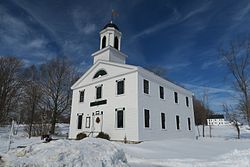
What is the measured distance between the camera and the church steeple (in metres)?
23.5

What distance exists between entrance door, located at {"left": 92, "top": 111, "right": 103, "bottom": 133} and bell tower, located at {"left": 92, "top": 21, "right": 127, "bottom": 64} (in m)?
6.80

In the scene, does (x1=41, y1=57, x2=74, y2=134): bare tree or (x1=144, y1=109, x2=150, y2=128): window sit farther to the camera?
(x1=41, y1=57, x2=74, y2=134): bare tree

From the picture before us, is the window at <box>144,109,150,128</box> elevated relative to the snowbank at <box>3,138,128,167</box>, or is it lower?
elevated

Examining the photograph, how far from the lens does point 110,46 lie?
2242 centimetres

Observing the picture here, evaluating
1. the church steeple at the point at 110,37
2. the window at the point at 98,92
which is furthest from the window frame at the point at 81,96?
the church steeple at the point at 110,37

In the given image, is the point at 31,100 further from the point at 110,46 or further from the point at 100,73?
the point at 110,46

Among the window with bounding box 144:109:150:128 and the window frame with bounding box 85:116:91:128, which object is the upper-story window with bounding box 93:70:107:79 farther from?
the window with bounding box 144:109:150:128

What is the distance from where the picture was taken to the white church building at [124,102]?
16.7 meters

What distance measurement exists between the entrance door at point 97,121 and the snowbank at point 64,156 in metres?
12.6

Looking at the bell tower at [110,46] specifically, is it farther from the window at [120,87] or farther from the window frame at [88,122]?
the window frame at [88,122]

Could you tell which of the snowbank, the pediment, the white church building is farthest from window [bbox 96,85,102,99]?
the snowbank

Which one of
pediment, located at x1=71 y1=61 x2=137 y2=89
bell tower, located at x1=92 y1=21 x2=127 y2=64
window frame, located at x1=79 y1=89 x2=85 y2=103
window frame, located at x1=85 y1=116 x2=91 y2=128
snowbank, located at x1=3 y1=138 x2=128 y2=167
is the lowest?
snowbank, located at x1=3 y1=138 x2=128 y2=167

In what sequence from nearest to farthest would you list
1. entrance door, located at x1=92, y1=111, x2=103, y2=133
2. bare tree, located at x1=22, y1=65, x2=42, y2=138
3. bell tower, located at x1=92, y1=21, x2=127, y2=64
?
entrance door, located at x1=92, y1=111, x2=103, y2=133 → bell tower, located at x1=92, y1=21, x2=127, y2=64 → bare tree, located at x1=22, y1=65, x2=42, y2=138

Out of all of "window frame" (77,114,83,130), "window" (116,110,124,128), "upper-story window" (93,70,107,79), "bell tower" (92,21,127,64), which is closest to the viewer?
"window" (116,110,124,128)
